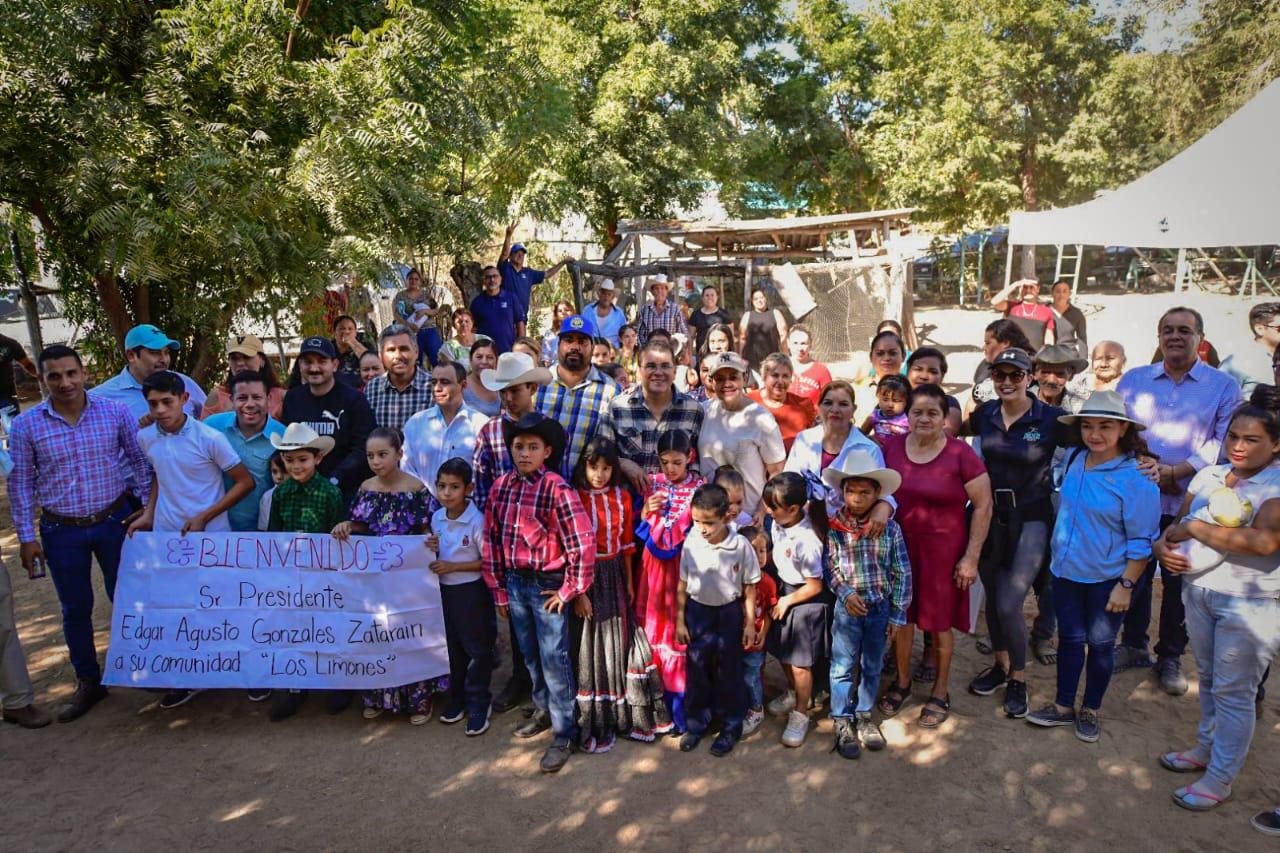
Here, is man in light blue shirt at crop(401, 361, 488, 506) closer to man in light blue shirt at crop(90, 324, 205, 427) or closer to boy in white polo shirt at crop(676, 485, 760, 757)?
man in light blue shirt at crop(90, 324, 205, 427)

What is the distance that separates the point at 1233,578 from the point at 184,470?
546 cm

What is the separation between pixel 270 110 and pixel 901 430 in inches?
256

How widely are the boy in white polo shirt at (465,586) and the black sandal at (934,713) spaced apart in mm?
2440

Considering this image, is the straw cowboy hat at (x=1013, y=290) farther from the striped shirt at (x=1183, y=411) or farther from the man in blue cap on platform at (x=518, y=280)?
the man in blue cap on platform at (x=518, y=280)

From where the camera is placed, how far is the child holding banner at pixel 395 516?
462 centimetres

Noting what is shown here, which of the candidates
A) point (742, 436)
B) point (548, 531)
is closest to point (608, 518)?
point (548, 531)

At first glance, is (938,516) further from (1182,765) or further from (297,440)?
(297,440)

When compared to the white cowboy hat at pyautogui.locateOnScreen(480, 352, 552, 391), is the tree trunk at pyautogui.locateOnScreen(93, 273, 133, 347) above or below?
above

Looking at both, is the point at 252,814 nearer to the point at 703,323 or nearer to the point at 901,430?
the point at 901,430

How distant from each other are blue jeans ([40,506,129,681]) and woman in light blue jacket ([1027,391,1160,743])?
5.42m

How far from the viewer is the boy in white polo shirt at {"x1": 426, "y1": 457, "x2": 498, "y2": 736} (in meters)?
4.46

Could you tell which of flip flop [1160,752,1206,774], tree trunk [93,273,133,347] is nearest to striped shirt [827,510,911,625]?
flip flop [1160,752,1206,774]

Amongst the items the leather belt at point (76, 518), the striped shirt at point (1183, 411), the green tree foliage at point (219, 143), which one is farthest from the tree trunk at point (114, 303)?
the striped shirt at point (1183, 411)

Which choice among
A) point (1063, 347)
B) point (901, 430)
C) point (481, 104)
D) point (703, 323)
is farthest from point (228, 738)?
point (703, 323)
